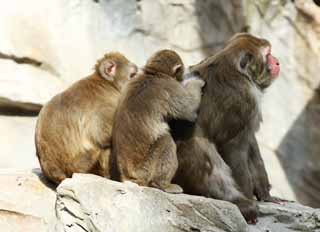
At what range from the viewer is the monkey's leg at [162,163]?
6207 mm

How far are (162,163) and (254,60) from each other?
128 cm

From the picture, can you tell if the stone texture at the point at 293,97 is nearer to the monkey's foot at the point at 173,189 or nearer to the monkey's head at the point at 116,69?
→ the monkey's head at the point at 116,69

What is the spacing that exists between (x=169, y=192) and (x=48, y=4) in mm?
5420

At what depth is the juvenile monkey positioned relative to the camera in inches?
262

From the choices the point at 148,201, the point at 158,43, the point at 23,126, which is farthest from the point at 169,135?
the point at 158,43

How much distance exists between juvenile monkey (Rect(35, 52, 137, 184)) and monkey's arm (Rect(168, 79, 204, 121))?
630 millimetres

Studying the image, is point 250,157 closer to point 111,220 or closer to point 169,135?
point 169,135

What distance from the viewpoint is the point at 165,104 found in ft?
20.7

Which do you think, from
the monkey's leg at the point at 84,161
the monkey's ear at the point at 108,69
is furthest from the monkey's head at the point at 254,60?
the monkey's leg at the point at 84,161

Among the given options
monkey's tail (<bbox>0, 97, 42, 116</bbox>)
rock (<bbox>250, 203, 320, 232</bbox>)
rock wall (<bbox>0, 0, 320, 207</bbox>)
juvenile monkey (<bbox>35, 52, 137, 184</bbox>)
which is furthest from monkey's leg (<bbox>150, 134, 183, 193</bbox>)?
rock wall (<bbox>0, 0, 320, 207</bbox>)

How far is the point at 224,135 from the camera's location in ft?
21.5

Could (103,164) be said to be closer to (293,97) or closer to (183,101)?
(183,101)

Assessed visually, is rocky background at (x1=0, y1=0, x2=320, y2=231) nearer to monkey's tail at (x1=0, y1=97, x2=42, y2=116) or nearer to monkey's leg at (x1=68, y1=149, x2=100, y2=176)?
monkey's tail at (x1=0, y1=97, x2=42, y2=116)

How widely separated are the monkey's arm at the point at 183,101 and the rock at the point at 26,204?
4.39 ft
